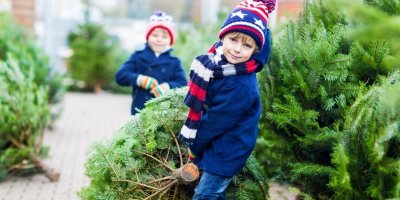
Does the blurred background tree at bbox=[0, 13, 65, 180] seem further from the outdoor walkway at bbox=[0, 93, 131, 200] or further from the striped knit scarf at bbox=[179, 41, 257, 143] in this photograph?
the striped knit scarf at bbox=[179, 41, 257, 143]

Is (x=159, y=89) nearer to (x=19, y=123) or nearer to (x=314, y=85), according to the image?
(x=19, y=123)

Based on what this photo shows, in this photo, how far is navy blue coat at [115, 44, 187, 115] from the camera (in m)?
6.38

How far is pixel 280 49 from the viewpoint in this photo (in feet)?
16.2

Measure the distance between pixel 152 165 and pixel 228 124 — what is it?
2.55 feet

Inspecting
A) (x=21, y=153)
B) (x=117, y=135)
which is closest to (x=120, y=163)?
(x=117, y=135)

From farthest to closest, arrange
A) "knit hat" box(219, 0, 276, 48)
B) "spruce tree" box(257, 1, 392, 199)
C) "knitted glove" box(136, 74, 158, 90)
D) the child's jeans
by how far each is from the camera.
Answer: "knitted glove" box(136, 74, 158, 90) → "spruce tree" box(257, 1, 392, 199) → the child's jeans → "knit hat" box(219, 0, 276, 48)

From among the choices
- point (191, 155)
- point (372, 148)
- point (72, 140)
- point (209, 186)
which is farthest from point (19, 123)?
point (372, 148)

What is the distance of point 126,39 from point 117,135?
13186 millimetres

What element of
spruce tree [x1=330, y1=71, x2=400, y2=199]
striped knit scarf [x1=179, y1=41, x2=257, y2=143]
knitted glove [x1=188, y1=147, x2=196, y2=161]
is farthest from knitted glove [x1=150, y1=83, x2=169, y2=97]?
spruce tree [x1=330, y1=71, x2=400, y2=199]

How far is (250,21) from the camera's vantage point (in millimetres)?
3986

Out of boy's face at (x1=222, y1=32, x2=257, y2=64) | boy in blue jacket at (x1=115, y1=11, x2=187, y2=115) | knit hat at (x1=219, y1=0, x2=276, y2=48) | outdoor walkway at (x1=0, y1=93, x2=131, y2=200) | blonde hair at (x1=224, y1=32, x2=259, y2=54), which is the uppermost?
knit hat at (x1=219, y1=0, x2=276, y2=48)

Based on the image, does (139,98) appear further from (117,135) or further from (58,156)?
(58,156)

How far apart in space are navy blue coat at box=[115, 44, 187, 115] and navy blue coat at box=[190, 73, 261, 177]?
230cm

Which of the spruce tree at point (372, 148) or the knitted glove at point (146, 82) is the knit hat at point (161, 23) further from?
the spruce tree at point (372, 148)
